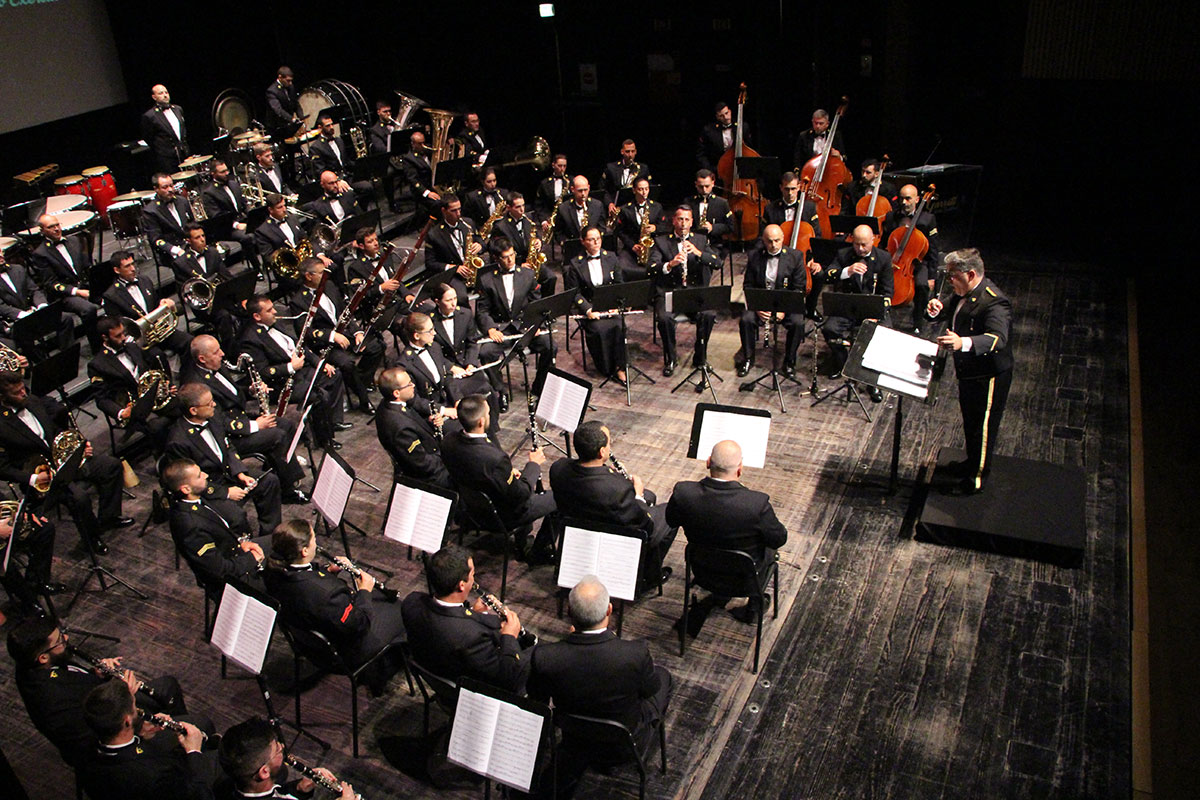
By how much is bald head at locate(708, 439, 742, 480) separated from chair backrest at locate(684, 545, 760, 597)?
437 millimetres

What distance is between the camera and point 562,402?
6438mm

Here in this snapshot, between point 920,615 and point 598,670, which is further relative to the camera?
point 920,615

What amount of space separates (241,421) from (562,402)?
107 inches

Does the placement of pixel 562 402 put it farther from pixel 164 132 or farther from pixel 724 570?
pixel 164 132

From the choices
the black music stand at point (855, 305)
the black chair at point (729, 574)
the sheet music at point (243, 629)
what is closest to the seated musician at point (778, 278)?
the black music stand at point (855, 305)

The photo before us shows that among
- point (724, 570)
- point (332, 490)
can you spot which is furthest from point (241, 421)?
point (724, 570)

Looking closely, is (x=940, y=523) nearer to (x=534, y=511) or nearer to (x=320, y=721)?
(x=534, y=511)

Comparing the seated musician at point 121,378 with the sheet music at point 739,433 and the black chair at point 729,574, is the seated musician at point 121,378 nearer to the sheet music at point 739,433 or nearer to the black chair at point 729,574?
the sheet music at point 739,433

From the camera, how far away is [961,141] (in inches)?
484

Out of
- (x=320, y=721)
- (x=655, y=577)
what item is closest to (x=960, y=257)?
(x=655, y=577)

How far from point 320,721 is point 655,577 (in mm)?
2282

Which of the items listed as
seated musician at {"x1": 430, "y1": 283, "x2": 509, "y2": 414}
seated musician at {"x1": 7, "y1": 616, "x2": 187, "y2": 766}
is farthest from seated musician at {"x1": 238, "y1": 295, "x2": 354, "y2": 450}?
seated musician at {"x1": 7, "y1": 616, "x2": 187, "y2": 766}

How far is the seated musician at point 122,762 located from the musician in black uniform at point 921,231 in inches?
306

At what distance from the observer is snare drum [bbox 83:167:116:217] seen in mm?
11470
